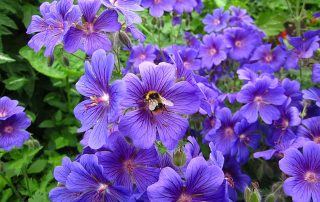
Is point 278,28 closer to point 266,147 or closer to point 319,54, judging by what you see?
point 319,54

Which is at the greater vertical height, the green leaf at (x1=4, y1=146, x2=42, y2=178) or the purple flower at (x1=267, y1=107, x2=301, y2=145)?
the purple flower at (x1=267, y1=107, x2=301, y2=145)

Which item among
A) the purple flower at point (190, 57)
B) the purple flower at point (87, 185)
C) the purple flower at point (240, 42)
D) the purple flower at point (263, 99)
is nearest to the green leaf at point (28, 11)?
the purple flower at point (190, 57)

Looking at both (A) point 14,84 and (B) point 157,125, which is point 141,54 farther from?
(B) point 157,125

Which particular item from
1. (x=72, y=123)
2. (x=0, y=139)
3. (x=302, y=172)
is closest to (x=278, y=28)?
(x=72, y=123)

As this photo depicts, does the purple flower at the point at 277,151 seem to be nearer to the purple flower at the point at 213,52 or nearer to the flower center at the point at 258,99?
the flower center at the point at 258,99

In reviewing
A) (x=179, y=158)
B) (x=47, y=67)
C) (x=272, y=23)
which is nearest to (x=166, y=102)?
(x=179, y=158)

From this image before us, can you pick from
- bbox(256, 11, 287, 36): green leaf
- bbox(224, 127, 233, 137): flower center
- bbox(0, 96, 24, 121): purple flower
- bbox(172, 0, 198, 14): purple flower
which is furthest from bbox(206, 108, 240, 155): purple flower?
bbox(256, 11, 287, 36): green leaf

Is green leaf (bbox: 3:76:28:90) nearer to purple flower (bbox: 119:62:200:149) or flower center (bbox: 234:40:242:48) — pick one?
flower center (bbox: 234:40:242:48)
